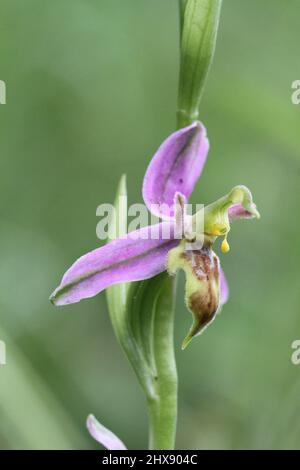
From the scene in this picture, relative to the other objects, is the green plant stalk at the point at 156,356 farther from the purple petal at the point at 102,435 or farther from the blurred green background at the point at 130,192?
the blurred green background at the point at 130,192

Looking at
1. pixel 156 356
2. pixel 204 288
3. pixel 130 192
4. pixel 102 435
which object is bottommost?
pixel 102 435

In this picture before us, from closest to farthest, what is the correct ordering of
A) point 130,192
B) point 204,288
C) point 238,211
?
point 204,288
point 238,211
point 130,192

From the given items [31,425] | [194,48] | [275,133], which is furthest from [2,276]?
[194,48]

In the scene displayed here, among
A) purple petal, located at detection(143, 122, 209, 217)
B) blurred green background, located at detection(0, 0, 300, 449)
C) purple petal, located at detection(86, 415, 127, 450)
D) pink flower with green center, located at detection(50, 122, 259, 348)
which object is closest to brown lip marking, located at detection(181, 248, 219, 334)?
pink flower with green center, located at detection(50, 122, 259, 348)

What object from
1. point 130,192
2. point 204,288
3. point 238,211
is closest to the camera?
point 204,288

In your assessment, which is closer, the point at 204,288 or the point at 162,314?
the point at 204,288

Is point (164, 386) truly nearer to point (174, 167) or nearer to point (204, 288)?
point (204, 288)

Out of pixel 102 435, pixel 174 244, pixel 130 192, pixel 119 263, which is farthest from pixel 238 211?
pixel 130 192
